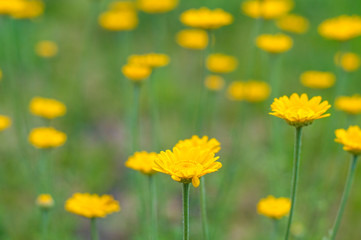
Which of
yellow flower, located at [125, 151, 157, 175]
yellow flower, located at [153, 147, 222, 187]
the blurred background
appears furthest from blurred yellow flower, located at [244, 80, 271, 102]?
yellow flower, located at [153, 147, 222, 187]

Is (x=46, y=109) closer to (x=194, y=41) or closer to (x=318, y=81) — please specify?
(x=194, y=41)

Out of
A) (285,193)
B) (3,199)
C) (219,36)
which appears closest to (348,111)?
(285,193)

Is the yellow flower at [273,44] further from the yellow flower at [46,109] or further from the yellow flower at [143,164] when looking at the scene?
the yellow flower at [143,164]

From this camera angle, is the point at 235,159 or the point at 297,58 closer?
the point at 235,159

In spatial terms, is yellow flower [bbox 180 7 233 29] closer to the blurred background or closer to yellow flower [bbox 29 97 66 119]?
the blurred background

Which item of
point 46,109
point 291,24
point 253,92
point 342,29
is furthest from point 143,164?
point 291,24

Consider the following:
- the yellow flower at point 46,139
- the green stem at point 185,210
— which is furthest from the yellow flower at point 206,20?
the green stem at point 185,210

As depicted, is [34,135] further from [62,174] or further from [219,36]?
[219,36]

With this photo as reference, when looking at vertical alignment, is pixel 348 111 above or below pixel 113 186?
above
